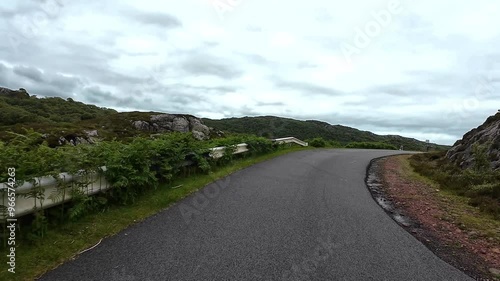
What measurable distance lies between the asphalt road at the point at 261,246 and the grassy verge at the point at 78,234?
0.62 ft

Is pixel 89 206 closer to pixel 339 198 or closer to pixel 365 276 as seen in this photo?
pixel 365 276

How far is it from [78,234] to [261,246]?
2.54m

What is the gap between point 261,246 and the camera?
449 centimetres

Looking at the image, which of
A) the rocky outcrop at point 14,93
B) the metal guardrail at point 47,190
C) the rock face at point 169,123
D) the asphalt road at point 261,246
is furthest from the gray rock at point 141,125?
the rocky outcrop at point 14,93

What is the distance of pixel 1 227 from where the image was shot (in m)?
4.02

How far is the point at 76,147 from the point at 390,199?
733 cm

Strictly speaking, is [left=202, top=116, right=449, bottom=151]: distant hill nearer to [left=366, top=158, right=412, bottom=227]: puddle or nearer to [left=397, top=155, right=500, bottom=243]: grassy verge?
[left=366, top=158, right=412, bottom=227]: puddle

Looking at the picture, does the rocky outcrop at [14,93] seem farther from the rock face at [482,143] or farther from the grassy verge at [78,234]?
the rock face at [482,143]

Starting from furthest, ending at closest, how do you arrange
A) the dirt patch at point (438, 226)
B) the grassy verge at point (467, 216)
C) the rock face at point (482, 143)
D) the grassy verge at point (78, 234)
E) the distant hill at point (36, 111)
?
the distant hill at point (36, 111), the rock face at point (482, 143), the grassy verge at point (467, 216), the dirt patch at point (438, 226), the grassy verge at point (78, 234)

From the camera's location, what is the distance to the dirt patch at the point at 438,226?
182 inches

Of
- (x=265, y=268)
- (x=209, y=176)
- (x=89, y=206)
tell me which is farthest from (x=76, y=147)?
(x=209, y=176)

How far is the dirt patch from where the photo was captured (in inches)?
182

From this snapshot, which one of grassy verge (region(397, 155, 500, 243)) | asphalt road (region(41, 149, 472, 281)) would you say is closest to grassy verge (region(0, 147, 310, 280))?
asphalt road (region(41, 149, 472, 281))

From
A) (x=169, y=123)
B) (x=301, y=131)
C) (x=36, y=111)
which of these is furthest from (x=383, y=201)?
(x=301, y=131)
